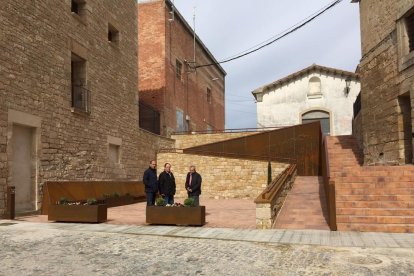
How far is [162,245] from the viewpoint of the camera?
23.0ft

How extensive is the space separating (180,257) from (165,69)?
19100mm

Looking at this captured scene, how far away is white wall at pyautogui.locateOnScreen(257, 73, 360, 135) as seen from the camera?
2778cm

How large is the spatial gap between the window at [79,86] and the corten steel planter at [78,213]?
18.0 feet

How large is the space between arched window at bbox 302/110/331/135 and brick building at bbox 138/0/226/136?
8.25 meters

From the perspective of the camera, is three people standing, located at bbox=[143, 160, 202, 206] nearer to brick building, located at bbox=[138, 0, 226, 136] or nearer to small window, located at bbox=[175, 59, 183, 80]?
brick building, located at bbox=[138, 0, 226, 136]

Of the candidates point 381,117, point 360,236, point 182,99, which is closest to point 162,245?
point 360,236

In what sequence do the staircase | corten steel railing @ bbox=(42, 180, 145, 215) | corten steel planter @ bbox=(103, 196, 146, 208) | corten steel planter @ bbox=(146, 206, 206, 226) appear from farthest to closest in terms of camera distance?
corten steel planter @ bbox=(103, 196, 146, 208) → corten steel railing @ bbox=(42, 180, 145, 215) → corten steel planter @ bbox=(146, 206, 206, 226) → the staircase

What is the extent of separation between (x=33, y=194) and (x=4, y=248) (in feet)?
18.3

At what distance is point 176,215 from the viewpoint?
935 cm

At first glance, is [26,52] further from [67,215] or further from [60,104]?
[67,215]

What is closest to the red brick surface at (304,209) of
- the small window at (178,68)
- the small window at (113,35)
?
the small window at (113,35)

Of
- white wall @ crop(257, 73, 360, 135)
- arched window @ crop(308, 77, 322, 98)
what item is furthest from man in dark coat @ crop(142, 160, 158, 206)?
arched window @ crop(308, 77, 322, 98)

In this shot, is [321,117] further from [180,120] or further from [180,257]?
[180,257]

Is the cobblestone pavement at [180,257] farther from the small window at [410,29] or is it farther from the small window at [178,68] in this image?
the small window at [178,68]
